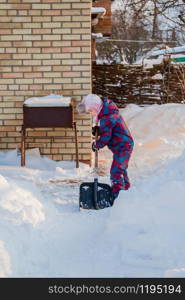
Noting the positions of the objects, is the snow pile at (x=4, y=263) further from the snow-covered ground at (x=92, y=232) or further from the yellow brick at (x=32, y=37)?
the yellow brick at (x=32, y=37)

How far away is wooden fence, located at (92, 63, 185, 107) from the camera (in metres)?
14.2

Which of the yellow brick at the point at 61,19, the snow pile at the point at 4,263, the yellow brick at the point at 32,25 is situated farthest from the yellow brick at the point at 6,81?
the snow pile at the point at 4,263

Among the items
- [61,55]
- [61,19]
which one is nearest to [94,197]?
[61,55]

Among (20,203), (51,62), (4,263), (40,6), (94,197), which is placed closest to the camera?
(4,263)

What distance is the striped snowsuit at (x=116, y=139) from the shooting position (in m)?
5.01

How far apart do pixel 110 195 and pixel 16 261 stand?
1.74 metres

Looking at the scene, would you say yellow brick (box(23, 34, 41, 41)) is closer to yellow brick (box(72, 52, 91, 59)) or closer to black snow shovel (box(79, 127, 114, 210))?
yellow brick (box(72, 52, 91, 59))

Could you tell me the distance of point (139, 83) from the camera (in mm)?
14391

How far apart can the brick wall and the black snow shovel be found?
6.56 ft

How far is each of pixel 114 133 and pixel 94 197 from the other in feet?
2.74

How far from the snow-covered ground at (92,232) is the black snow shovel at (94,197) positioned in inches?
A: 4.6

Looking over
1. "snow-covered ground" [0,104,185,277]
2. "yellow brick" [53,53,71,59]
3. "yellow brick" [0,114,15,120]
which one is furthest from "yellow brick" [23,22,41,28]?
"snow-covered ground" [0,104,185,277]

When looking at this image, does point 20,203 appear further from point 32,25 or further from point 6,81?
point 32,25

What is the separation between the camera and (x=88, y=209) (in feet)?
15.3
